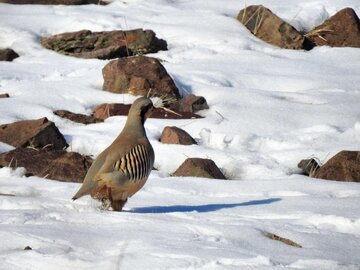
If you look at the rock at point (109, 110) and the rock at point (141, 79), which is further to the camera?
the rock at point (141, 79)

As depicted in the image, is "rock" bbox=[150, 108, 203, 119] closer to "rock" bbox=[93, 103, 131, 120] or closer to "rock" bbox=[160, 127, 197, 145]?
"rock" bbox=[93, 103, 131, 120]

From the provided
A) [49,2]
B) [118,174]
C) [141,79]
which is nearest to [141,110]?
[118,174]

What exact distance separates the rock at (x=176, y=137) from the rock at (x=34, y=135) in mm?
943

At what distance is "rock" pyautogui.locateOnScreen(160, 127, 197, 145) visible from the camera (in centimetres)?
988

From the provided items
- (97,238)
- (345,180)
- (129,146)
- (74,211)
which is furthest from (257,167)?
(97,238)

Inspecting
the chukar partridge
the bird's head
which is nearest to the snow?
the chukar partridge

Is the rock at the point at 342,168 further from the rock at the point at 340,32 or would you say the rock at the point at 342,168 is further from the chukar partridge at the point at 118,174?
the rock at the point at 340,32

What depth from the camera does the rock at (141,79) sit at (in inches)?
450

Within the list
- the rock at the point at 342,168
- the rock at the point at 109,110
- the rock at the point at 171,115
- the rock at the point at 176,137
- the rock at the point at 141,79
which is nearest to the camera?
the rock at the point at 342,168

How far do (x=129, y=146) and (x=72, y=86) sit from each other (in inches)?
164

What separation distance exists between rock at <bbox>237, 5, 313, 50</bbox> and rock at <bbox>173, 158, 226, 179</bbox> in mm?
5135

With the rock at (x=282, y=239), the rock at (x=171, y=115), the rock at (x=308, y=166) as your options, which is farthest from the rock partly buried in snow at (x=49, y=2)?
the rock at (x=282, y=239)

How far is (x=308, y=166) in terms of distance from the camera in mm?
9516

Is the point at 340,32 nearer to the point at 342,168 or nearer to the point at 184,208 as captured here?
the point at 342,168
